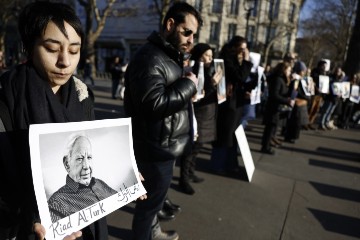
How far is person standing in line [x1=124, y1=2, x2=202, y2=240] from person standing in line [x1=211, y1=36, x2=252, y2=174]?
6.47ft

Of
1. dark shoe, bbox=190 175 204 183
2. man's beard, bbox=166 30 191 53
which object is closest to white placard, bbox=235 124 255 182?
dark shoe, bbox=190 175 204 183

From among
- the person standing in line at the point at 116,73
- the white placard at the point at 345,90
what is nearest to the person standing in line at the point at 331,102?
the white placard at the point at 345,90

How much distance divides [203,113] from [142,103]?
6.56 feet

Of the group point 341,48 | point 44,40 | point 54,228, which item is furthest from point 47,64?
point 341,48

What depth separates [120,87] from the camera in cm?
1282

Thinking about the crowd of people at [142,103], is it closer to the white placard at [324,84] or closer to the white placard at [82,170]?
the white placard at [82,170]

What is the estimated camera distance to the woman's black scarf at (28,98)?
1153 millimetres

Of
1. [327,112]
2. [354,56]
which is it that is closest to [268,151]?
[327,112]

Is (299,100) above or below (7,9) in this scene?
below

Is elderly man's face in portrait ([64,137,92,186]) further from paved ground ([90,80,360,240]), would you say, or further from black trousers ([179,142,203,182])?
black trousers ([179,142,203,182])

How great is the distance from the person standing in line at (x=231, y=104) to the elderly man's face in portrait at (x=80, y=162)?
10.2ft

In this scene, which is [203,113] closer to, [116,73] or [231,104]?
[231,104]

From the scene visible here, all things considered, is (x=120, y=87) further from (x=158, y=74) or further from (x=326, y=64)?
(x=158, y=74)

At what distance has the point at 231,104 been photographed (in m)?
4.31
